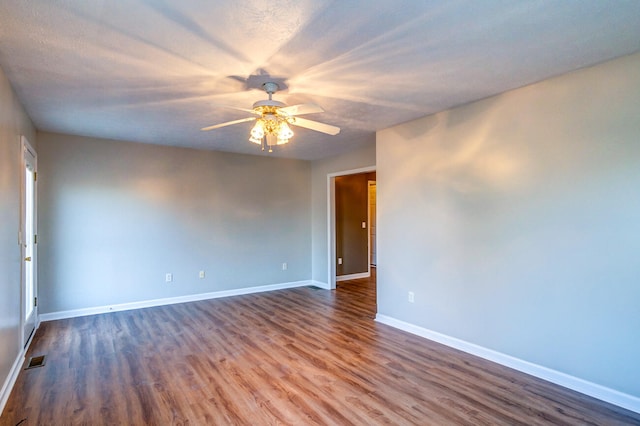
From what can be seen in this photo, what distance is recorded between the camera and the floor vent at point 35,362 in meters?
3.01

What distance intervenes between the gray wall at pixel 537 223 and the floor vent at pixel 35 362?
364cm

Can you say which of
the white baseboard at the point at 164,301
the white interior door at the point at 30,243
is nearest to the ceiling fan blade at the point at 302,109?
the white interior door at the point at 30,243

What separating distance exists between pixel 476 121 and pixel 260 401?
10.00 feet

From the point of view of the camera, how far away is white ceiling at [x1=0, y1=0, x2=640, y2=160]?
5.82 feet

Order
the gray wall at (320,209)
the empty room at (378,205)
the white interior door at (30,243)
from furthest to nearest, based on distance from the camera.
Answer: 1. the gray wall at (320,209)
2. the white interior door at (30,243)
3. the empty room at (378,205)

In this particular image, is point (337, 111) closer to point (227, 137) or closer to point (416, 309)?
point (227, 137)

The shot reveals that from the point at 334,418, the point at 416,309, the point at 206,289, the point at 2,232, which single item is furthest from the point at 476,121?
the point at 206,289

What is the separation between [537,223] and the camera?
279 centimetres

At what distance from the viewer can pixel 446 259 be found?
3490mm

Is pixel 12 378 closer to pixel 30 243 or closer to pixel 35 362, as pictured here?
pixel 35 362

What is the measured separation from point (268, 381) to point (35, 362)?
221cm

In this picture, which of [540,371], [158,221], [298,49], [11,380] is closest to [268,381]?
[11,380]

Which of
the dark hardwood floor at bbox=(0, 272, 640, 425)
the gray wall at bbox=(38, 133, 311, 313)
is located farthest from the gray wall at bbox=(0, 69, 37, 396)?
the gray wall at bbox=(38, 133, 311, 313)

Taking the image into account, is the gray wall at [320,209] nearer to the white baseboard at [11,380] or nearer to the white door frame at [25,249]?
the white door frame at [25,249]
